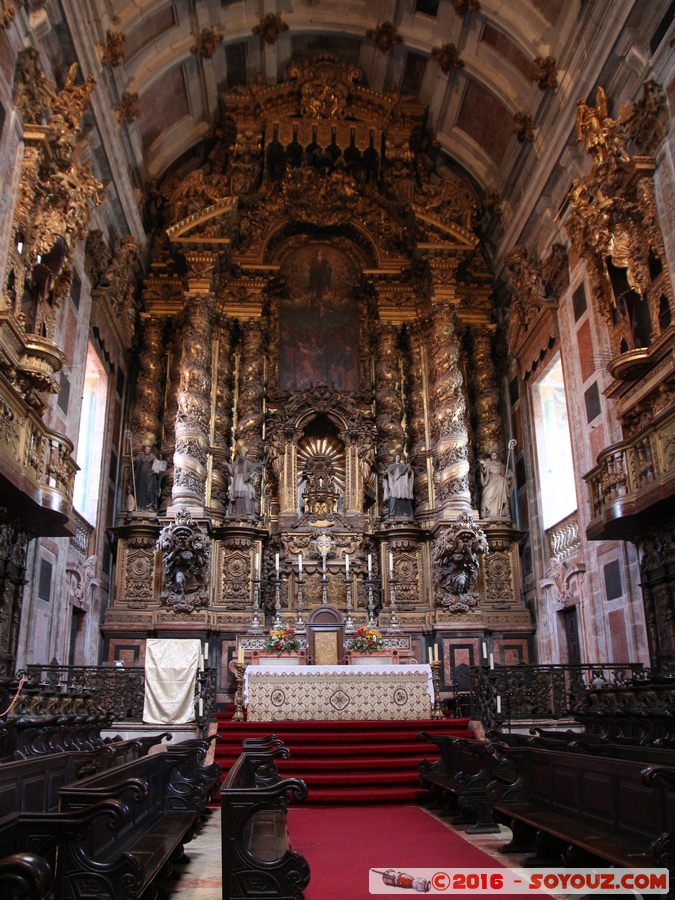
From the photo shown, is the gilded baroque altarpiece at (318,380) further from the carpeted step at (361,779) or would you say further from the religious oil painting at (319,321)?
the carpeted step at (361,779)

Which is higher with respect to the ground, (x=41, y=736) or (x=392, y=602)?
(x=392, y=602)

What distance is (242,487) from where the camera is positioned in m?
19.1

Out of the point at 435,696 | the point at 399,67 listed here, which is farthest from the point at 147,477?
Result: the point at 399,67

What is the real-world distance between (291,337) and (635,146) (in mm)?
10912

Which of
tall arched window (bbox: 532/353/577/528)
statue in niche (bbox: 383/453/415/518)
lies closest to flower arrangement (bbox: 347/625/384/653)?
statue in niche (bbox: 383/453/415/518)

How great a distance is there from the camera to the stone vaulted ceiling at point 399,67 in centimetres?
1611

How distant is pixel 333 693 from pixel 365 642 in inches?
101

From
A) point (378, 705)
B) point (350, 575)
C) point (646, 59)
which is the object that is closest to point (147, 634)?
point (350, 575)

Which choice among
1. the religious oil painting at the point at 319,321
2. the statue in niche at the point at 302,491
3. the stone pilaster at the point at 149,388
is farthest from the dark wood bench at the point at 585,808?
the religious oil painting at the point at 319,321

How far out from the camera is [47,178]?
12344 millimetres

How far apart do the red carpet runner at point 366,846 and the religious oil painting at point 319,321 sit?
13747 mm

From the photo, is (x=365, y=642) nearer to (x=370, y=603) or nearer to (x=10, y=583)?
(x=370, y=603)

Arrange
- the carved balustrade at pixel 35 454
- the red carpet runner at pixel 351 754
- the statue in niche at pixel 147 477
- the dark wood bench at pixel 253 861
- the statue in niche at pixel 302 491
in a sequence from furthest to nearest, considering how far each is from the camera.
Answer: the statue in niche at pixel 302 491 → the statue in niche at pixel 147 477 → the carved balustrade at pixel 35 454 → the red carpet runner at pixel 351 754 → the dark wood bench at pixel 253 861

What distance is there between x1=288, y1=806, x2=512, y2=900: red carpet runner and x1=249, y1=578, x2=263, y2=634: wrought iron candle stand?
750cm
